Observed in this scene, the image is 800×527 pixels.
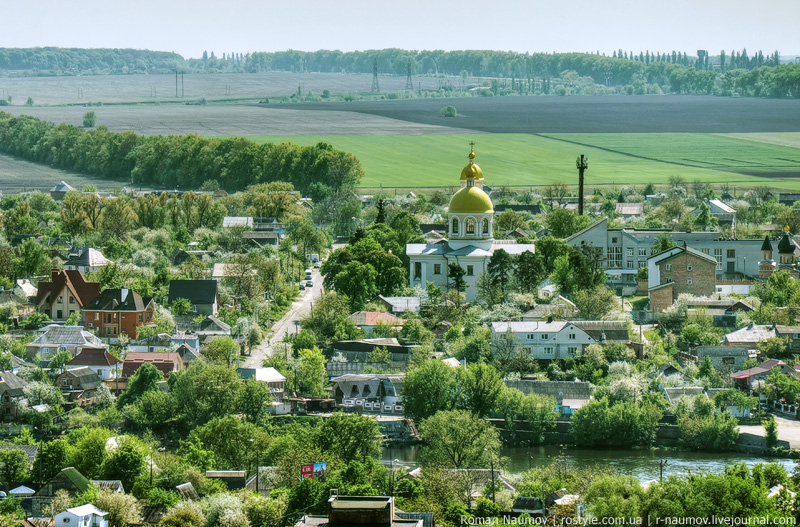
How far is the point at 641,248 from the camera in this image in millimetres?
62062

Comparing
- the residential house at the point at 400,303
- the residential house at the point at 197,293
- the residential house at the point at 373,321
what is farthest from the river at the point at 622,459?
the residential house at the point at 197,293

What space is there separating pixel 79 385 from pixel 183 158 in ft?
227

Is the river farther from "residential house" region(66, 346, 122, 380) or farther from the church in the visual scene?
the church

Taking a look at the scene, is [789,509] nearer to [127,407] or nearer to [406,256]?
[127,407]

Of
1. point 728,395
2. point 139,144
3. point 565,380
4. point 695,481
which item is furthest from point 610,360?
point 139,144

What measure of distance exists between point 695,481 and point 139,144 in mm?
94150

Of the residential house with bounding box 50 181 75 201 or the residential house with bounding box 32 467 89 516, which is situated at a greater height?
the residential house with bounding box 32 467 89 516

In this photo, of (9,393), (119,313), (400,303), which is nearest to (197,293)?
(119,313)

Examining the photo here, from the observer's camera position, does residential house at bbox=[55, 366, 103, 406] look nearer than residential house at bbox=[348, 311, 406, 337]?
Yes

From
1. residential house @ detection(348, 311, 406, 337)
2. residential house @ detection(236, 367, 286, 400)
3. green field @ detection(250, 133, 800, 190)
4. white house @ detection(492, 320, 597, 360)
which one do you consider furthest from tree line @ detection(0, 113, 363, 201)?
residential house @ detection(236, 367, 286, 400)

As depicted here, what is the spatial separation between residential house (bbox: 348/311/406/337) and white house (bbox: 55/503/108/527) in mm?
20640

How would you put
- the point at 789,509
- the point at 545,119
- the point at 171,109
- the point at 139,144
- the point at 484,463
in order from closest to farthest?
1. the point at 789,509
2. the point at 484,463
3. the point at 139,144
4. the point at 545,119
5. the point at 171,109

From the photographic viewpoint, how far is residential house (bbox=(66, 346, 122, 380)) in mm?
43531

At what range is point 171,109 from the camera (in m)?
→ 172
